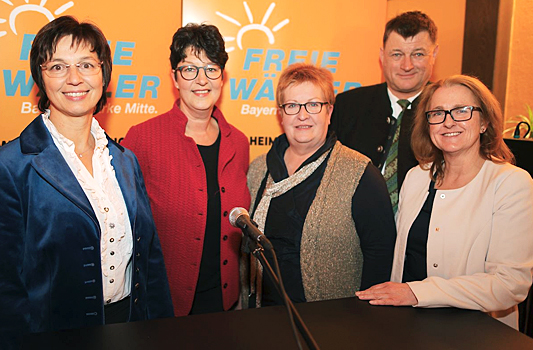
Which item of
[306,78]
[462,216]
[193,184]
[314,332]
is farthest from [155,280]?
[462,216]

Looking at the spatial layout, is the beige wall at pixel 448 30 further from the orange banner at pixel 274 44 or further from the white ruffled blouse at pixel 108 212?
the white ruffled blouse at pixel 108 212

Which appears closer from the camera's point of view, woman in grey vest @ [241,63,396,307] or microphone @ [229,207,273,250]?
microphone @ [229,207,273,250]

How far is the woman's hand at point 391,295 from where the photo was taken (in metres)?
1.79

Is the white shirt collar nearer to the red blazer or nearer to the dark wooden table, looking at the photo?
the red blazer

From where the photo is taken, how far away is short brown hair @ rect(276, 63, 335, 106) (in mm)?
2455

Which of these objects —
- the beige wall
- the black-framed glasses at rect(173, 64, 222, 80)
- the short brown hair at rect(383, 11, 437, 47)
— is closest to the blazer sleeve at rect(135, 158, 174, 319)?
the black-framed glasses at rect(173, 64, 222, 80)

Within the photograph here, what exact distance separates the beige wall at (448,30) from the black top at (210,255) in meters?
3.06

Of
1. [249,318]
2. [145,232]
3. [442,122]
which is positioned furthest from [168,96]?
[249,318]

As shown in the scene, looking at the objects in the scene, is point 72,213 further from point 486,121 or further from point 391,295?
point 486,121

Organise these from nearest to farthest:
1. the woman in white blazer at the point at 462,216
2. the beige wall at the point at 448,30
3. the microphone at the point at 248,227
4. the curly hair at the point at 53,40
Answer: the microphone at the point at 248,227, the woman in white blazer at the point at 462,216, the curly hair at the point at 53,40, the beige wall at the point at 448,30

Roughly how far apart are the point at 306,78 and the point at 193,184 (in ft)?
2.70

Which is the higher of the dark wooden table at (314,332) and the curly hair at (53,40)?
the curly hair at (53,40)

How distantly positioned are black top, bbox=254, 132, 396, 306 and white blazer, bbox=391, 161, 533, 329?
3.8 inches

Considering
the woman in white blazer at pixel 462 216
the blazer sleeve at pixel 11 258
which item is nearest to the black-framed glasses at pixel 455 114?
the woman in white blazer at pixel 462 216
